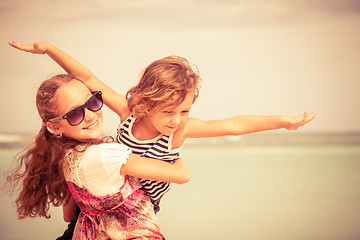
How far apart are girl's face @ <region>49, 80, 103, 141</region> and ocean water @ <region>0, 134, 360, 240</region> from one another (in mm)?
1699

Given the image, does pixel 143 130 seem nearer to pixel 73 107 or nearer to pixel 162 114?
pixel 162 114

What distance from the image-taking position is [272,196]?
13.3ft

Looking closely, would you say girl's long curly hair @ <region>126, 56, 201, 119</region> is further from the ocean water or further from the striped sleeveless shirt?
the ocean water

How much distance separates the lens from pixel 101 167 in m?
1.31

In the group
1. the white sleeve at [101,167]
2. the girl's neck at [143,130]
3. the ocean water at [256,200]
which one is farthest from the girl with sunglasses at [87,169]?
the ocean water at [256,200]

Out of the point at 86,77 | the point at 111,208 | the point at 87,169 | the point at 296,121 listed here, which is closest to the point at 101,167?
the point at 87,169

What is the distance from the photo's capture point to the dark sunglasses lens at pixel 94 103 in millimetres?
1414

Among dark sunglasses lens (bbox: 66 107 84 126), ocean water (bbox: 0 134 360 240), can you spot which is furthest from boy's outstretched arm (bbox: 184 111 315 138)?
ocean water (bbox: 0 134 360 240)

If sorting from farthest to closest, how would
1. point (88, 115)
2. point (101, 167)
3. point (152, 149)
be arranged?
1. point (152, 149)
2. point (88, 115)
3. point (101, 167)

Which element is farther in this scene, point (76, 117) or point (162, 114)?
point (162, 114)

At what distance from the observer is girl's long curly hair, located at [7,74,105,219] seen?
56.3 inches

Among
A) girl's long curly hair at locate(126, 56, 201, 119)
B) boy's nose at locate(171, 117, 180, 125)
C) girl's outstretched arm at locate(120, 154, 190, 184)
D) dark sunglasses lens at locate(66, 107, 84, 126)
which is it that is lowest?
girl's outstretched arm at locate(120, 154, 190, 184)

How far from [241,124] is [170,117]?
284 mm

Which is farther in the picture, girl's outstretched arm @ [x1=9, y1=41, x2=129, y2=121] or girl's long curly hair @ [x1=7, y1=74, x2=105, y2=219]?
girl's outstretched arm @ [x1=9, y1=41, x2=129, y2=121]
